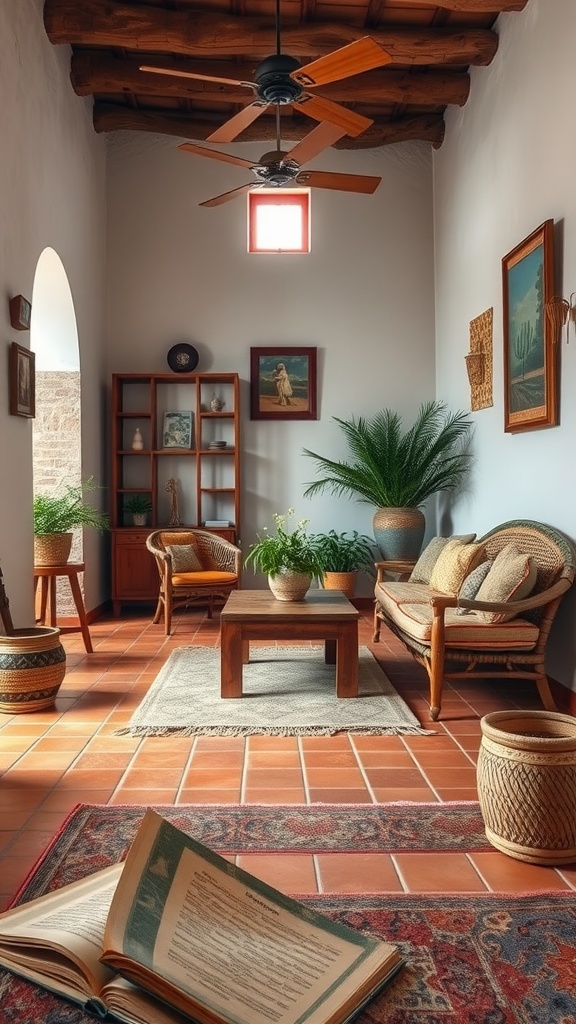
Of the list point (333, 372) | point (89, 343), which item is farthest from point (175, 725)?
point (333, 372)

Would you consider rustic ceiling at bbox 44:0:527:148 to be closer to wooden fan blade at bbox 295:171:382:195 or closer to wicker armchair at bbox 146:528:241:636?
wooden fan blade at bbox 295:171:382:195

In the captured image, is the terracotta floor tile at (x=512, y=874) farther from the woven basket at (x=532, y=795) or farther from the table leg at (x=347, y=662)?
the table leg at (x=347, y=662)

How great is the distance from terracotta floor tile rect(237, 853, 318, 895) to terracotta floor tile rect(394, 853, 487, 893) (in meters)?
0.28

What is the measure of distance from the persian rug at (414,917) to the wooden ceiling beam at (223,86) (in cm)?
597

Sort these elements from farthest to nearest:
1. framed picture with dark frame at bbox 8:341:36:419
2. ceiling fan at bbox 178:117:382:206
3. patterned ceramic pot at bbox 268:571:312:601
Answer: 1. framed picture with dark frame at bbox 8:341:36:419
2. patterned ceramic pot at bbox 268:571:312:601
3. ceiling fan at bbox 178:117:382:206

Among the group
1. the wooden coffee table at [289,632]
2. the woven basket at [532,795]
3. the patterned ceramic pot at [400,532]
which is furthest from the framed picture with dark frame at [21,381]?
Answer: the woven basket at [532,795]

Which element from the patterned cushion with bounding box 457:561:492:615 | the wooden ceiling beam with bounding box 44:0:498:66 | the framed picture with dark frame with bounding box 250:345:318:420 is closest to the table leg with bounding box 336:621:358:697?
the patterned cushion with bounding box 457:561:492:615

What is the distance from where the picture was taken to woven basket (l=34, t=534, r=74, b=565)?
5.50 m

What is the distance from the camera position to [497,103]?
5.88 m

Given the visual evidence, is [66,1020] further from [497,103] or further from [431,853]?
[497,103]

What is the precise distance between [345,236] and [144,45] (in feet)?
8.81

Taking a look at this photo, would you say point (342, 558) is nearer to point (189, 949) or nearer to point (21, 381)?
point (21, 381)

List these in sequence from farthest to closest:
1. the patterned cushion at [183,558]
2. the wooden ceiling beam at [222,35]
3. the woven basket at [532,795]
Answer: the patterned cushion at [183,558], the wooden ceiling beam at [222,35], the woven basket at [532,795]

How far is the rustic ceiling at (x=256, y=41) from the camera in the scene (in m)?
5.86
